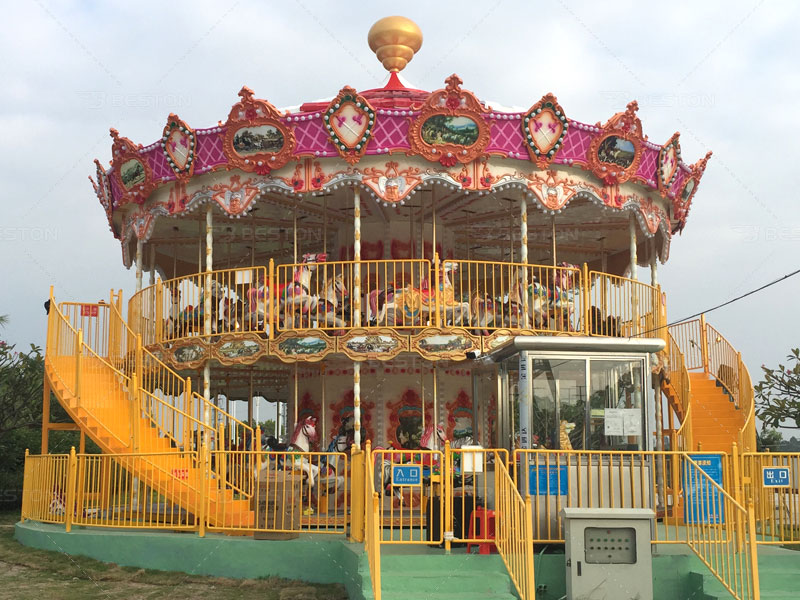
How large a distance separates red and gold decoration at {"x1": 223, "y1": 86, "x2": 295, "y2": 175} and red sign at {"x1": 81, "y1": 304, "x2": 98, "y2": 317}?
3.90m

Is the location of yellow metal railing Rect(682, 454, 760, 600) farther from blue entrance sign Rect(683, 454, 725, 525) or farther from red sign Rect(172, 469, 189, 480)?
red sign Rect(172, 469, 189, 480)

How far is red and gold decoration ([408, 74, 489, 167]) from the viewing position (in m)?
16.7

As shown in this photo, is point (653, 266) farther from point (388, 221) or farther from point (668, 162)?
point (388, 221)

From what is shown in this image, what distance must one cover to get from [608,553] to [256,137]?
397 inches

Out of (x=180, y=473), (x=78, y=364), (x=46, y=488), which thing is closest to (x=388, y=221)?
(x=78, y=364)

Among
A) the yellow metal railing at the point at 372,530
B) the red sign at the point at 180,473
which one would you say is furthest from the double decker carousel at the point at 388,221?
the yellow metal railing at the point at 372,530

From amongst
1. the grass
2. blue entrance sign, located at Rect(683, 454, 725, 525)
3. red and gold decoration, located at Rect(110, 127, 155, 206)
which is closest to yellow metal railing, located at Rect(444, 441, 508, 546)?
the grass

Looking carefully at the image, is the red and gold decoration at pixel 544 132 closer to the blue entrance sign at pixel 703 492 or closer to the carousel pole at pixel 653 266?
the carousel pole at pixel 653 266

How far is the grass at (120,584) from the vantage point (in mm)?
11602

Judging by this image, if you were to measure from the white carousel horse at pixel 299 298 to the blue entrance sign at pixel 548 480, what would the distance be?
20.7 ft

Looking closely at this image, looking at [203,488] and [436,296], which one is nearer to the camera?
[203,488]

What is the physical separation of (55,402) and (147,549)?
620 inches

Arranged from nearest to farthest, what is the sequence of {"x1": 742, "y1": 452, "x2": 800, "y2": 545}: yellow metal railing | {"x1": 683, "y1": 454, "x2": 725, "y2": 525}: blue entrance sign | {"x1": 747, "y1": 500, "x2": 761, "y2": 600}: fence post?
1. {"x1": 747, "y1": 500, "x2": 761, "y2": 600}: fence post
2. {"x1": 683, "y1": 454, "x2": 725, "y2": 525}: blue entrance sign
3. {"x1": 742, "y1": 452, "x2": 800, "y2": 545}: yellow metal railing

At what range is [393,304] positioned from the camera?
54.2 ft
